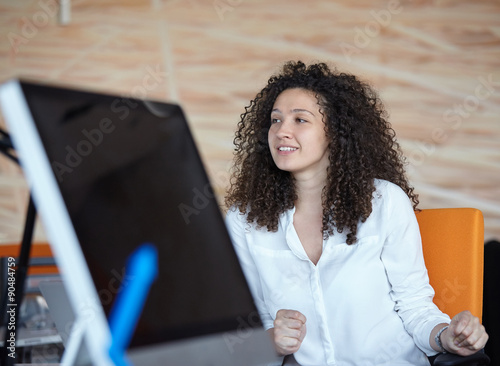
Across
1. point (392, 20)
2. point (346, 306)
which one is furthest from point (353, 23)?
point (346, 306)

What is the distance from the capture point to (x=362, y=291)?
5.20ft

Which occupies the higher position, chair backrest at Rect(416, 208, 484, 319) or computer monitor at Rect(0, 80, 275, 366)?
computer monitor at Rect(0, 80, 275, 366)

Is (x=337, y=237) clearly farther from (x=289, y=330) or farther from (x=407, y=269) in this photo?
(x=289, y=330)

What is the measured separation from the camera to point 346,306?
1.57 m

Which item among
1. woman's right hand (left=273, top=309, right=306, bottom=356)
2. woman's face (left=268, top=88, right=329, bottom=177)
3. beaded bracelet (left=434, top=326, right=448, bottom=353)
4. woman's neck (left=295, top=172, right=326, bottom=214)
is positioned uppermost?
woman's face (left=268, top=88, right=329, bottom=177)

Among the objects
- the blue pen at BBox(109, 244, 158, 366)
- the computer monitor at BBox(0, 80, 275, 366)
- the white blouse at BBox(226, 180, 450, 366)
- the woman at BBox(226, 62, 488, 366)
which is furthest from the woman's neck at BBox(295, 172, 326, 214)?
the blue pen at BBox(109, 244, 158, 366)

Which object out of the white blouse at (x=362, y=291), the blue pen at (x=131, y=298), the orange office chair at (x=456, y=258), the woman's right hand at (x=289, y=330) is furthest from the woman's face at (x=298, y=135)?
the blue pen at (x=131, y=298)

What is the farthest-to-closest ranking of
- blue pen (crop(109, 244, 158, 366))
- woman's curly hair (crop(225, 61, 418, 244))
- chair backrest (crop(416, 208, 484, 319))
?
woman's curly hair (crop(225, 61, 418, 244)) < chair backrest (crop(416, 208, 484, 319)) < blue pen (crop(109, 244, 158, 366))

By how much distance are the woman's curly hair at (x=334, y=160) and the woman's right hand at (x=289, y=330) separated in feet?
1.45

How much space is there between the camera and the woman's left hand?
1.32 meters

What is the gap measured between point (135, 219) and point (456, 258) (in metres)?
1.13

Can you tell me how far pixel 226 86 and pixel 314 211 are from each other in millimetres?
2634

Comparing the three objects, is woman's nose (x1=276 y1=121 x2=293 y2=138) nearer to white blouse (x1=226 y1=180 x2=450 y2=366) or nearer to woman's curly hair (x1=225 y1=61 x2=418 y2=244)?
woman's curly hair (x1=225 y1=61 x2=418 y2=244)

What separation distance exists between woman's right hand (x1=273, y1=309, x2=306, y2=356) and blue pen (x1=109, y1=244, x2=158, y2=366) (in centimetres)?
58
